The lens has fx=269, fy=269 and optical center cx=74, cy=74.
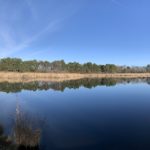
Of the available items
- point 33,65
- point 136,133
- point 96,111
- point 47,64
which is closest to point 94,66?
point 47,64

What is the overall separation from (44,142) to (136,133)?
13.1 ft

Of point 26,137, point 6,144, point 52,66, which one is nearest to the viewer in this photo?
point 6,144

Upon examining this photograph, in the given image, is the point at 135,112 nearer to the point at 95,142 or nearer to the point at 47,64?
the point at 95,142

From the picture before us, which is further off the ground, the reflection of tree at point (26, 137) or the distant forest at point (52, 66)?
the distant forest at point (52, 66)

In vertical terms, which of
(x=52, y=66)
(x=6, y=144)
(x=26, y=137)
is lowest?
(x=6, y=144)

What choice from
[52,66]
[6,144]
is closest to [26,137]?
[6,144]

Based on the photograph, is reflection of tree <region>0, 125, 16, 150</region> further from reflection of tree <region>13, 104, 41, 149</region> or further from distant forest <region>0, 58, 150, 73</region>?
distant forest <region>0, 58, 150, 73</region>

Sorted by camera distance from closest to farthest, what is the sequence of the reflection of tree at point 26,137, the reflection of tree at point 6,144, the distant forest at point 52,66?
1. the reflection of tree at point 6,144
2. the reflection of tree at point 26,137
3. the distant forest at point 52,66

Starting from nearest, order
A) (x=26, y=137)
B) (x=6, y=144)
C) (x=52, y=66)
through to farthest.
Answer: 1. (x=6, y=144)
2. (x=26, y=137)
3. (x=52, y=66)

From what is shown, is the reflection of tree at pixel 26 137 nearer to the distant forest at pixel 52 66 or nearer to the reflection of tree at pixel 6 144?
the reflection of tree at pixel 6 144

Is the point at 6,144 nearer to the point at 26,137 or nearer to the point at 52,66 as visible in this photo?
the point at 26,137

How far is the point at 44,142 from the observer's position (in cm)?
987

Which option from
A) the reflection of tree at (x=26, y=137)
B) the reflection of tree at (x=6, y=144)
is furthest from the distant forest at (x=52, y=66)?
the reflection of tree at (x=26, y=137)

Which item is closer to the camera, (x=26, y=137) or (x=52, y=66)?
(x=26, y=137)
